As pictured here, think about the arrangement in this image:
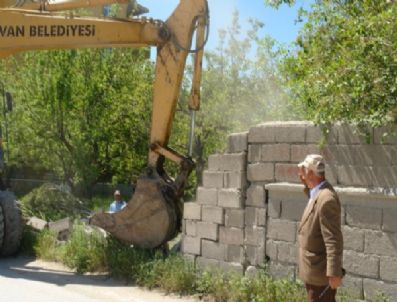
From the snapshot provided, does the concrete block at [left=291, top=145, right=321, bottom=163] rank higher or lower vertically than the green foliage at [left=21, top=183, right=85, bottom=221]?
higher

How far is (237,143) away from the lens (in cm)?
850

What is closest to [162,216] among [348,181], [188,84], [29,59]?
[348,181]

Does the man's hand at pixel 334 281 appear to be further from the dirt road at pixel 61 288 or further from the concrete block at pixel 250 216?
the dirt road at pixel 61 288

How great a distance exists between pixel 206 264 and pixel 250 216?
3.33 feet

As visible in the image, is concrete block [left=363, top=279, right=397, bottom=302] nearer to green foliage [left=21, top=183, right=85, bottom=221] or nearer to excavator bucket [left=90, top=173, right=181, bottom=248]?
excavator bucket [left=90, top=173, right=181, bottom=248]

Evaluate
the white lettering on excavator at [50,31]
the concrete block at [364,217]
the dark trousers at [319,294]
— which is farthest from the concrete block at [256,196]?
the white lettering on excavator at [50,31]

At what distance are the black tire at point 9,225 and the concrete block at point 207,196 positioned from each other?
390 cm

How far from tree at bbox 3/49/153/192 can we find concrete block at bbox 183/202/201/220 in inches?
402

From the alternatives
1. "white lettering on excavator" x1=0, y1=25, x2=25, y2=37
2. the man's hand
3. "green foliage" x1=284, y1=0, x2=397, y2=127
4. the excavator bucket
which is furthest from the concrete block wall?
"white lettering on excavator" x1=0, y1=25, x2=25, y2=37

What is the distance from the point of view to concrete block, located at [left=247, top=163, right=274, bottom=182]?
7968 mm

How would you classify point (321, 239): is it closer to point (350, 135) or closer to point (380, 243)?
point (380, 243)

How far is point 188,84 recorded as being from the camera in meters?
19.4

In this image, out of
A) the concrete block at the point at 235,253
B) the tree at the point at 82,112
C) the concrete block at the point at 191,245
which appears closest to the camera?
the concrete block at the point at 235,253

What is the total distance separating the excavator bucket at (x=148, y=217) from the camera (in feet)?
31.1
